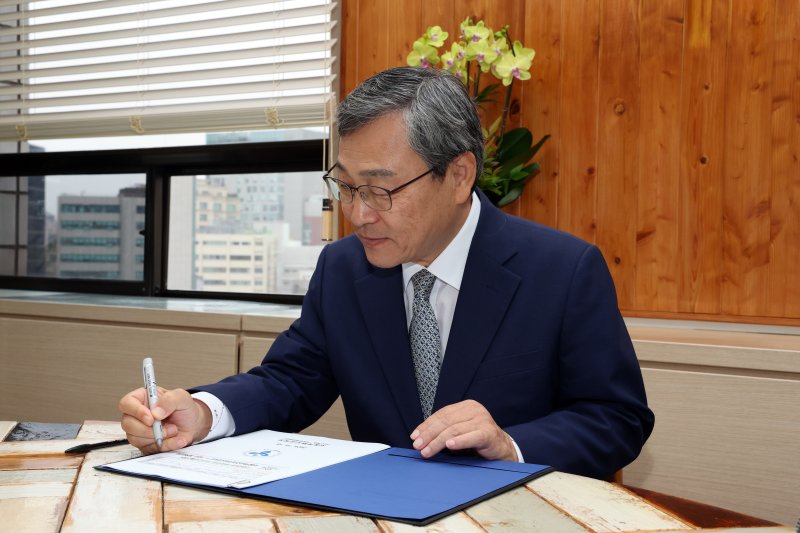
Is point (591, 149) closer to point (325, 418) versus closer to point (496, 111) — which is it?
point (496, 111)

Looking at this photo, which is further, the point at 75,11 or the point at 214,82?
the point at 75,11

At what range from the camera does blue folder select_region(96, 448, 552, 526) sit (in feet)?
2.98

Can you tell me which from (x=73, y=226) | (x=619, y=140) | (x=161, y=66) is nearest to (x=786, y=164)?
(x=619, y=140)

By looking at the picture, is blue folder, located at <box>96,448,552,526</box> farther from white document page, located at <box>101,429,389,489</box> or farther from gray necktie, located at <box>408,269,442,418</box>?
gray necktie, located at <box>408,269,442,418</box>

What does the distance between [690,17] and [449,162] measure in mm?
1171

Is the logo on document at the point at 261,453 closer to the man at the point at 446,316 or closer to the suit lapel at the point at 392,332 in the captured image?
the man at the point at 446,316

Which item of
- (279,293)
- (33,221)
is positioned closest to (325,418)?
(279,293)

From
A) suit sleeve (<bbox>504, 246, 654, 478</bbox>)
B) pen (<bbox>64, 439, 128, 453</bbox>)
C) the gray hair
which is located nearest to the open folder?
pen (<bbox>64, 439, 128, 453</bbox>)

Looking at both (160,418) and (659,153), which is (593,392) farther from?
(659,153)

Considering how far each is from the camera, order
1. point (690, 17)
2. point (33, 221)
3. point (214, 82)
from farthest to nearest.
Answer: point (33, 221) → point (214, 82) → point (690, 17)

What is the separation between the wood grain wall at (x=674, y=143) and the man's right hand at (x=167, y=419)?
4.79 feet

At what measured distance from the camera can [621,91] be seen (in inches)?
93.6

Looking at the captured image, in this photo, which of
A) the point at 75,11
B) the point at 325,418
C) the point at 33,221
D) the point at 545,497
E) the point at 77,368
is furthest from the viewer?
the point at 33,221

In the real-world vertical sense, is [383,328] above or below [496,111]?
below
